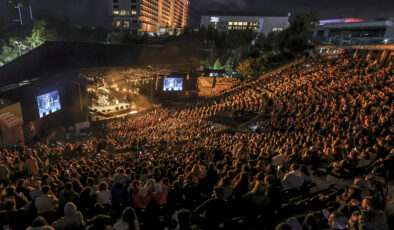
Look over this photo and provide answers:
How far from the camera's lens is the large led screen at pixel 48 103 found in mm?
17641

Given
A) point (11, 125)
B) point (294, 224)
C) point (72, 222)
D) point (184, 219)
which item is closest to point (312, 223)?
point (294, 224)

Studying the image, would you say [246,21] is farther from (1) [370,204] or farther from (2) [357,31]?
(1) [370,204]

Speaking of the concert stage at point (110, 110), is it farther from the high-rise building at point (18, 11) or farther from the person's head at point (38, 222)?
the high-rise building at point (18, 11)

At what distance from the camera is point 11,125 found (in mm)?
14977

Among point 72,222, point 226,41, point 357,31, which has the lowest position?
point 72,222

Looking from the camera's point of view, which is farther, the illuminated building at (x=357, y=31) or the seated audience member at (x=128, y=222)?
the illuminated building at (x=357, y=31)

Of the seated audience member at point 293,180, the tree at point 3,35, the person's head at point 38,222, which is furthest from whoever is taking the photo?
the tree at point 3,35

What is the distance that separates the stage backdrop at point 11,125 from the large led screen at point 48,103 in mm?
1930

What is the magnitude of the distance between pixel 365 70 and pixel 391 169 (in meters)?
17.6

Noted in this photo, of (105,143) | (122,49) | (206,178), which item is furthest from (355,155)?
(122,49)

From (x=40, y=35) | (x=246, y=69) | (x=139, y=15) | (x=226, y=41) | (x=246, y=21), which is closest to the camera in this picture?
(x=246, y=69)

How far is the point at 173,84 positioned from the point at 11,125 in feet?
74.0

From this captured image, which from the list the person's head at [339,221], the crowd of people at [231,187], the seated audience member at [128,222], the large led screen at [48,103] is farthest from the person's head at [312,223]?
the large led screen at [48,103]

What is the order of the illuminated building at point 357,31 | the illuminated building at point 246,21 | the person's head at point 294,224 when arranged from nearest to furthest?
the person's head at point 294,224
the illuminated building at point 357,31
the illuminated building at point 246,21
